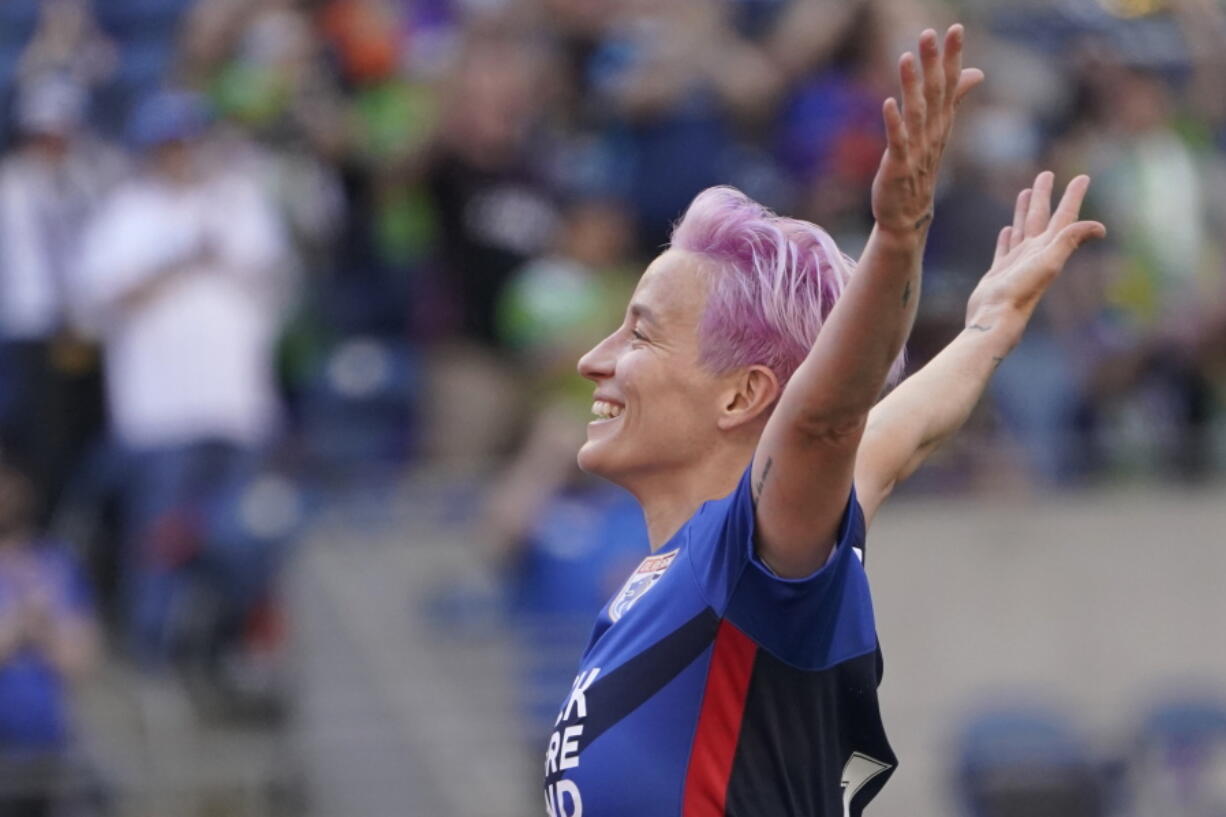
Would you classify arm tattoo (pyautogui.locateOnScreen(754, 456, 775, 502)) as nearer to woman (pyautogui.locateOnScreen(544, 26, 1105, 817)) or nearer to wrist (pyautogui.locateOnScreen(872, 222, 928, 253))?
woman (pyautogui.locateOnScreen(544, 26, 1105, 817))

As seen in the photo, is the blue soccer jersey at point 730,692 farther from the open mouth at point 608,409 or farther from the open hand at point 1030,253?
the open hand at point 1030,253

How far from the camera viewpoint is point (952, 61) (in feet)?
7.75

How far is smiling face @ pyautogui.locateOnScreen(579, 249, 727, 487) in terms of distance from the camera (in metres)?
2.95

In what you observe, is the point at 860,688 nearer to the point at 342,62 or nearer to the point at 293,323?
the point at 293,323

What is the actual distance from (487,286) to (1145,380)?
8.93 ft

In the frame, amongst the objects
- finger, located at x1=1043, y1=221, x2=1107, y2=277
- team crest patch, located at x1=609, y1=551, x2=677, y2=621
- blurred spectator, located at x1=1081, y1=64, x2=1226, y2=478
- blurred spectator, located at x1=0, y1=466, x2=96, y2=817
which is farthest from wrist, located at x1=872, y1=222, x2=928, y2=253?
blurred spectator, located at x1=1081, y1=64, x2=1226, y2=478

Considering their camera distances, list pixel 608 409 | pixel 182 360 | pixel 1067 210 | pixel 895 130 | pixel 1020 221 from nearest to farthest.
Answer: pixel 895 130, pixel 608 409, pixel 1067 210, pixel 1020 221, pixel 182 360

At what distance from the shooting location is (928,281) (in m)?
7.84

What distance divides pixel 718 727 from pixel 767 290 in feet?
2.00

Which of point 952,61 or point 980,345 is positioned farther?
point 980,345

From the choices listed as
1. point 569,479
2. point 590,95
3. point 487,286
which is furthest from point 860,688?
point 590,95

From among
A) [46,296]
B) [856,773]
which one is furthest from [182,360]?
[856,773]

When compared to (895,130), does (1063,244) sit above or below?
above

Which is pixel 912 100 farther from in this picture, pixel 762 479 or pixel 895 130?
pixel 762 479
